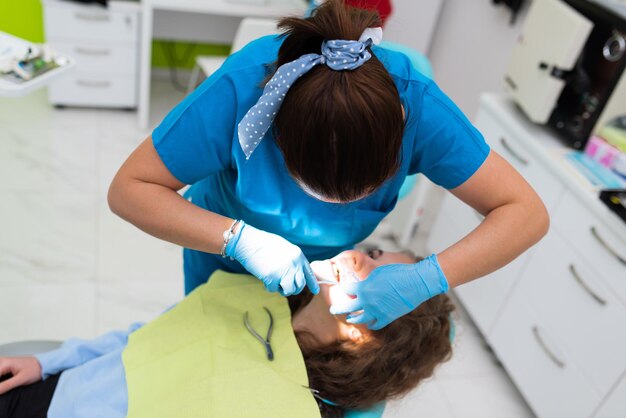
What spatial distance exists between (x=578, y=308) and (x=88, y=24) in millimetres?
2637

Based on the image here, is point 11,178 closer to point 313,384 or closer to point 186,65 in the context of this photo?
point 186,65

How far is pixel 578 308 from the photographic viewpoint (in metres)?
1.85

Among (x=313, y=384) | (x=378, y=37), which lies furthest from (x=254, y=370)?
(x=378, y=37)

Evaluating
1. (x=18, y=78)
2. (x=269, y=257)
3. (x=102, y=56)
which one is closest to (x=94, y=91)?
(x=102, y=56)

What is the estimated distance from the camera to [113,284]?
7.40 feet

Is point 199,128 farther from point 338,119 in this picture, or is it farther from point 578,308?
point 578,308

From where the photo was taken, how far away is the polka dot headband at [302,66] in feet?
2.86

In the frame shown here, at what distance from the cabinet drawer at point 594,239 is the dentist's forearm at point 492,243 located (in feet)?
2.22

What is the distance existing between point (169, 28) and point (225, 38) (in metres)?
0.35

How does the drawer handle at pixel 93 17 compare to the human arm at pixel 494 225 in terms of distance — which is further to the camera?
the drawer handle at pixel 93 17

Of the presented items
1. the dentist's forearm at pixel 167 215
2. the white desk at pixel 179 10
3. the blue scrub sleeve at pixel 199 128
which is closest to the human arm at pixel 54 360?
the dentist's forearm at pixel 167 215

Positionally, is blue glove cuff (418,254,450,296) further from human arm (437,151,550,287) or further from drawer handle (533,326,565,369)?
drawer handle (533,326,565,369)

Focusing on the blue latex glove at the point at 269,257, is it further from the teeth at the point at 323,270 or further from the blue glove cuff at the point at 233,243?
the teeth at the point at 323,270

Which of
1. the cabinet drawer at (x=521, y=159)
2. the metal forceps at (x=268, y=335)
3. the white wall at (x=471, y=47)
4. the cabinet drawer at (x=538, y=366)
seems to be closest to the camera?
the metal forceps at (x=268, y=335)
